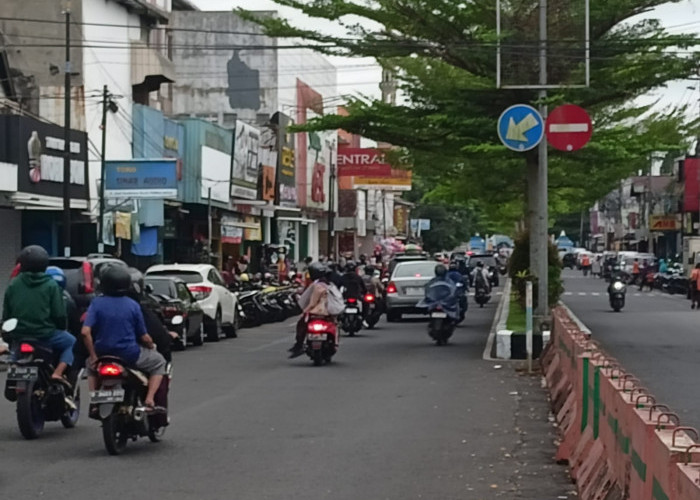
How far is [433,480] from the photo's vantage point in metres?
10.1

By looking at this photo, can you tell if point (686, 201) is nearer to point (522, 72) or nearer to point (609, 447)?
point (522, 72)

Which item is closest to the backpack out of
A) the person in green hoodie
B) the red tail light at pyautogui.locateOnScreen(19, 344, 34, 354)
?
the person in green hoodie

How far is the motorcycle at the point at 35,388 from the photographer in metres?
11.8

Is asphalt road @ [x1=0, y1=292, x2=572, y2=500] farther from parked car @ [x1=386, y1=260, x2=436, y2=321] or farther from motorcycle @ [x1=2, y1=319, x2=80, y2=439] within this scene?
parked car @ [x1=386, y1=260, x2=436, y2=321]

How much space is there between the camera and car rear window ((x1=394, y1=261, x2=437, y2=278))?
33.2m

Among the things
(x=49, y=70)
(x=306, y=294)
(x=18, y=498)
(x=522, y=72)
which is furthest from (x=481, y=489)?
(x=49, y=70)

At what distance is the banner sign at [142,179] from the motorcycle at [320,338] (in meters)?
17.9

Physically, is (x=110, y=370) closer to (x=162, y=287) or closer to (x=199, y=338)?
(x=162, y=287)

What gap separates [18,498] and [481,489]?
335cm

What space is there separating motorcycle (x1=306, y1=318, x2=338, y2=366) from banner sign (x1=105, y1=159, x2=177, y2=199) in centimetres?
1791

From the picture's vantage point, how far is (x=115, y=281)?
37.3 feet

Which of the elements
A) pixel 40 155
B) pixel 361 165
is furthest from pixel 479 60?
pixel 361 165

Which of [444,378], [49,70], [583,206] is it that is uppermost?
[49,70]

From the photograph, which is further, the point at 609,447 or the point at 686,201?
the point at 686,201
